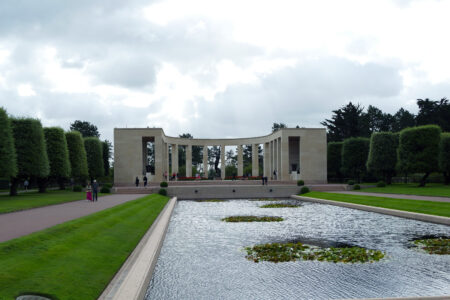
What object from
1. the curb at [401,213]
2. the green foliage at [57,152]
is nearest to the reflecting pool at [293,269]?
the curb at [401,213]

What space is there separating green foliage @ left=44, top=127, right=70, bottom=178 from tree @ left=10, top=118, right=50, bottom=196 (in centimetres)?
502

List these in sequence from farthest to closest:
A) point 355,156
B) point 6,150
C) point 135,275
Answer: point 355,156
point 6,150
point 135,275

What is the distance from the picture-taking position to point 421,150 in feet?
144

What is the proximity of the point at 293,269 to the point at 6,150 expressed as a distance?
93.1 ft

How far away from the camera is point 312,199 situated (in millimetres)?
33812

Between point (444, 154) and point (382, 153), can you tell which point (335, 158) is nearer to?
point (382, 153)

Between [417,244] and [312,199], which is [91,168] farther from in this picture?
[417,244]

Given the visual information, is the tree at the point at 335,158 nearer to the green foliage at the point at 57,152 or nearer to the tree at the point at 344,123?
the tree at the point at 344,123

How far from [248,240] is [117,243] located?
15.9 ft

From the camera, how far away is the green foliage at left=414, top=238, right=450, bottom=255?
12069 mm

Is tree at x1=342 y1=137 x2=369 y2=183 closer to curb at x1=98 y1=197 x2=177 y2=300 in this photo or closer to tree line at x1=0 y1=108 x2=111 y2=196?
tree line at x1=0 y1=108 x2=111 y2=196

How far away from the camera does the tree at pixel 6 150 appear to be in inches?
1219

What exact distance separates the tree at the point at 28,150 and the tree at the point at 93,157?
18.2 meters

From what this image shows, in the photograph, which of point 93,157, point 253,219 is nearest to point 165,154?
point 93,157
